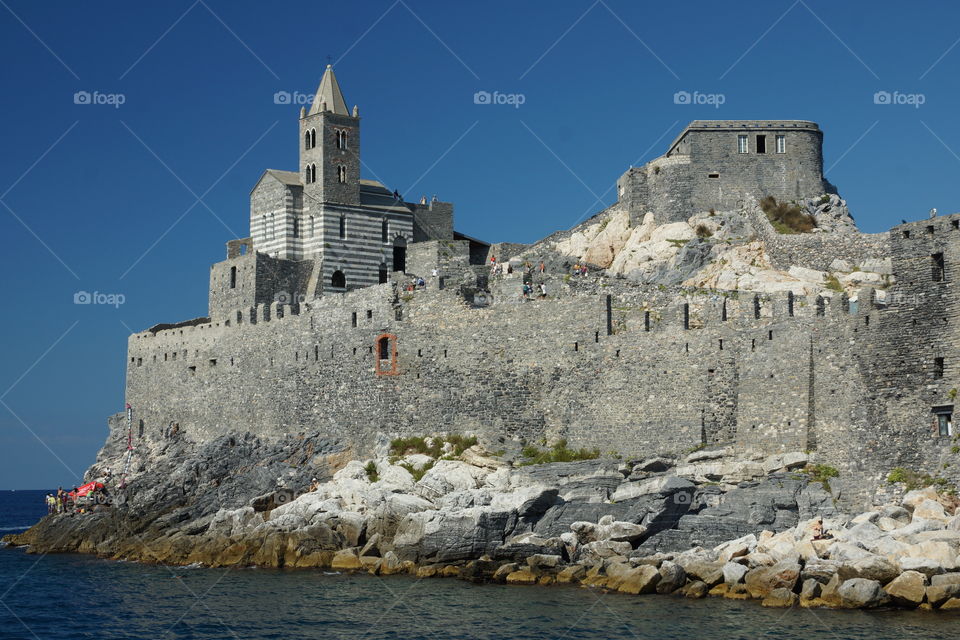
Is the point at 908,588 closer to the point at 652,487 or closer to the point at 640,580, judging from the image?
the point at 640,580

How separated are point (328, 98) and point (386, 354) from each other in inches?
605

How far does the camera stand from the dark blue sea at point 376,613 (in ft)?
92.3

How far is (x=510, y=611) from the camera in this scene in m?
31.5

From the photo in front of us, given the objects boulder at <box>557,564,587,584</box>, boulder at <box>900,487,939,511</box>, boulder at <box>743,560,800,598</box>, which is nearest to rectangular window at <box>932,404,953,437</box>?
boulder at <box>900,487,939,511</box>

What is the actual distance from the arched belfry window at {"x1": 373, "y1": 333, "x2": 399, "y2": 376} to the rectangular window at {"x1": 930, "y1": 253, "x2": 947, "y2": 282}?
20882 millimetres

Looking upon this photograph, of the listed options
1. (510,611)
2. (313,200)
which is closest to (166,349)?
(313,200)

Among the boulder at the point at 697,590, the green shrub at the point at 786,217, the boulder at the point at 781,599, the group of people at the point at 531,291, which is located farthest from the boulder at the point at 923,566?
the green shrub at the point at 786,217

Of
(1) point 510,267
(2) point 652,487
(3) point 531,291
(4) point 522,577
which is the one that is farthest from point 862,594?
(1) point 510,267

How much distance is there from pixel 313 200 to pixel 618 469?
78.0 feet

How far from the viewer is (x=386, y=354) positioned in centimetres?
4725

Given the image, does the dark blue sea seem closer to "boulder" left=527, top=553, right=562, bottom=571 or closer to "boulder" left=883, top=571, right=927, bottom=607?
"boulder" left=883, top=571, right=927, bottom=607

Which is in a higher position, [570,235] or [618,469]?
[570,235]

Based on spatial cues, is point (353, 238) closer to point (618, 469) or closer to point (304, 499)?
point (304, 499)

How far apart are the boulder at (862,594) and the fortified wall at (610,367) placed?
4.52 meters
